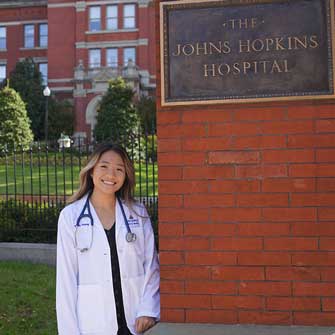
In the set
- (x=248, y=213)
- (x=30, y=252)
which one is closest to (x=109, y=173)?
(x=248, y=213)

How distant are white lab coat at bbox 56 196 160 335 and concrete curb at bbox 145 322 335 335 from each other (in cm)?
14

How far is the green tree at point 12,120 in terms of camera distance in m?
24.6

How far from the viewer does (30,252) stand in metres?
7.59

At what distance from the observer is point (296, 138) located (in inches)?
104

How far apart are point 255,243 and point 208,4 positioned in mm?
1381

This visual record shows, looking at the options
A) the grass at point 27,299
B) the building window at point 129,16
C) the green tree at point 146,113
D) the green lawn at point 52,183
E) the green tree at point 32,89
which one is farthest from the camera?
the building window at point 129,16

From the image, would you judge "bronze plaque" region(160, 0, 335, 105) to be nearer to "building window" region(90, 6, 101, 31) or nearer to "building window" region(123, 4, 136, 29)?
"building window" region(123, 4, 136, 29)

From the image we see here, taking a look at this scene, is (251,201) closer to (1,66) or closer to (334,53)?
(334,53)

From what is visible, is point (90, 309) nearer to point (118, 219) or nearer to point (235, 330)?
point (118, 219)

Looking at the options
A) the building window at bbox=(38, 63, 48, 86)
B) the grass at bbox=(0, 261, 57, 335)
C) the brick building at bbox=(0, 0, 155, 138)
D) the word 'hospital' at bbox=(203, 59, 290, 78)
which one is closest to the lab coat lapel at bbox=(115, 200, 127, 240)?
the word 'hospital' at bbox=(203, 59, 290, 78)

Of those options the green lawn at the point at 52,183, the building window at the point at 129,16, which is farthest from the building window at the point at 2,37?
the green lawn at the point at 52,183

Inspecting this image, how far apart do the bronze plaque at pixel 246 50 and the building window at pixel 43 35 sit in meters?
43.0

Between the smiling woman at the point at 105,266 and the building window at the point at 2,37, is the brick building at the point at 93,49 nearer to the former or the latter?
the building window at the point at 2,37

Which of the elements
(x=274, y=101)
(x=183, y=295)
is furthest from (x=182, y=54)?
(x=183, y=295)
